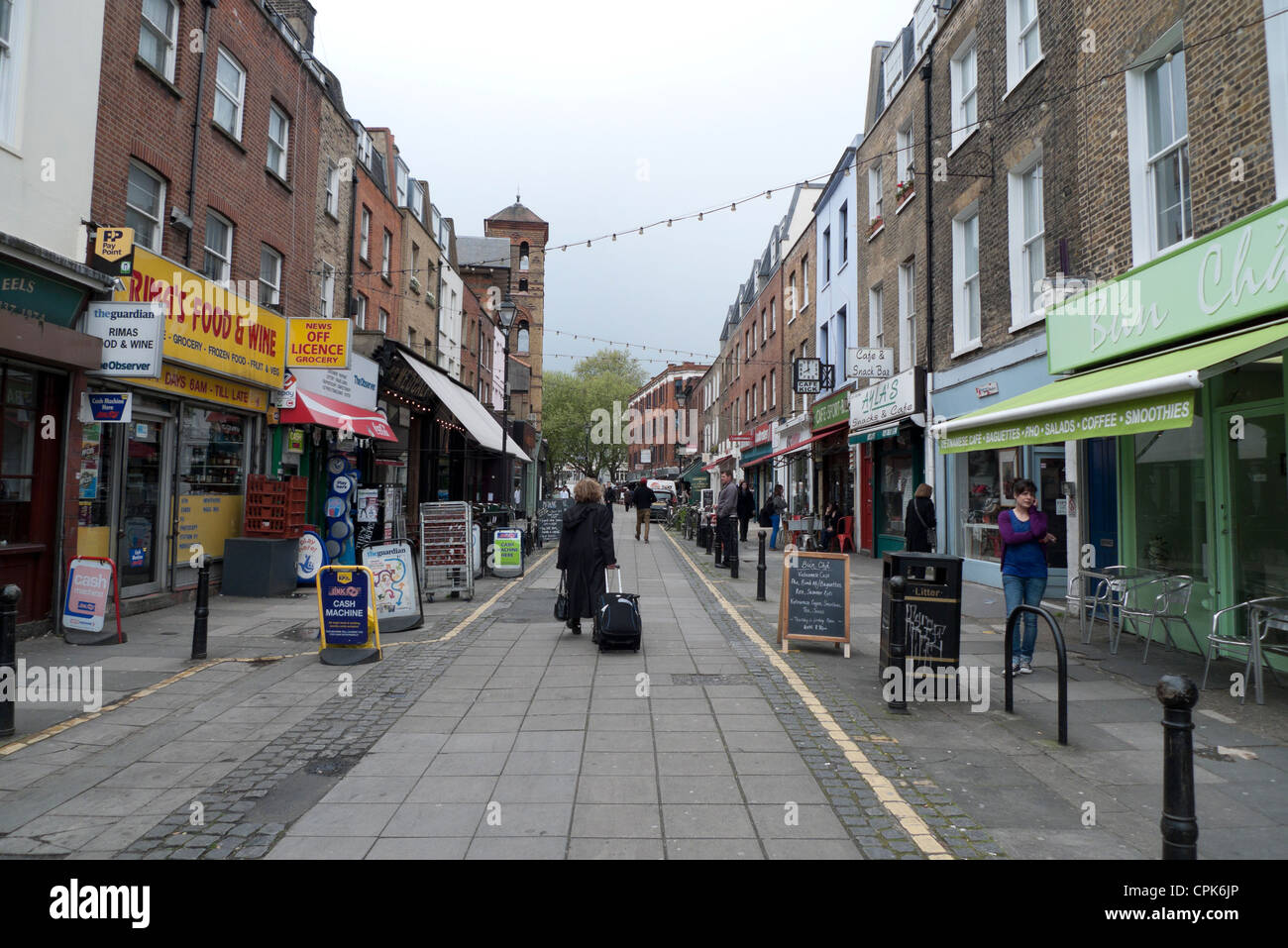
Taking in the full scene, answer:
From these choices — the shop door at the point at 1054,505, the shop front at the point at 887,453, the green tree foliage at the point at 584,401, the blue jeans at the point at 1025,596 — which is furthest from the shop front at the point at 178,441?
the green tree foliage at the point at 584,401

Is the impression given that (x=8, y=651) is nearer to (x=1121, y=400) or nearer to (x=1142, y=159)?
(x=1121, y=400)

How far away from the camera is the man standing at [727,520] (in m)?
16.0

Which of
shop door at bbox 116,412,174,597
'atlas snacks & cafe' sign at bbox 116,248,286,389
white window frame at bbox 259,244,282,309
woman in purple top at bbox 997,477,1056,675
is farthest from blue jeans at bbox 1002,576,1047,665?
white window frame at bbox 259,244,282,309

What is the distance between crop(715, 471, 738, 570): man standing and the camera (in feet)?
52.4

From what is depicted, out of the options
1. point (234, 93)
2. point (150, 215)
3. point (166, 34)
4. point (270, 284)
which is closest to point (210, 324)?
point (150, 215)

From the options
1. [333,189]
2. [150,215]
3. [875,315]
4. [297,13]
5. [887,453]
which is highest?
[297,13]

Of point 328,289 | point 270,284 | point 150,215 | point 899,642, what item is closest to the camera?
point 899,642

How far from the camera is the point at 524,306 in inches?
1967

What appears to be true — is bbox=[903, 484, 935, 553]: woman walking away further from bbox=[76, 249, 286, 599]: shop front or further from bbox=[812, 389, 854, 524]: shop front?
bbox=[76, 249, 286, 599]: shop front

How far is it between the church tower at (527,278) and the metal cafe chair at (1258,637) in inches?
1676

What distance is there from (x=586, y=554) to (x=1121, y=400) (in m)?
5.50

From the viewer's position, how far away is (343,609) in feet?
26.0

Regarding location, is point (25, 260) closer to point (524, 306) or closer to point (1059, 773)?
point (1059, 773)

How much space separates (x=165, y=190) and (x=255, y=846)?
35.8 feet
